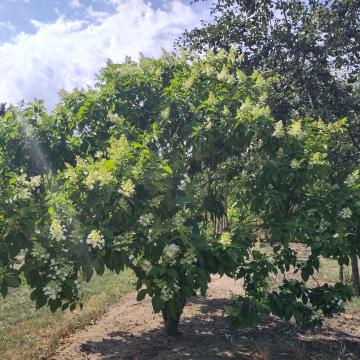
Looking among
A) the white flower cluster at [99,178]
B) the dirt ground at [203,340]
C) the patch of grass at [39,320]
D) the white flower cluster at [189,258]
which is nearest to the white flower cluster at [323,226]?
the white flower cluster at [189,258]

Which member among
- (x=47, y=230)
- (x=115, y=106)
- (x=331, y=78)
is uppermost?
(x=331, y=78)

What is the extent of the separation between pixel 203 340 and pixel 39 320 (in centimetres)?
367

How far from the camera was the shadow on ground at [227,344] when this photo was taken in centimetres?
679

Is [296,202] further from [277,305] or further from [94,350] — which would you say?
[94,350]

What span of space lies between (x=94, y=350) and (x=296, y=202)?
4097 mm

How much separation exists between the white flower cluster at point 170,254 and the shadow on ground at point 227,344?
8.76 ft

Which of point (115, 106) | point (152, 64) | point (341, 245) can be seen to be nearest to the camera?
point (341, 245)

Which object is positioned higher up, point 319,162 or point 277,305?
point 319,162

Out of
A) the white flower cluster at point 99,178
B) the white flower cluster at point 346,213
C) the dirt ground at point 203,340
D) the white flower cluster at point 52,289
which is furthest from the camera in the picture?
the dirt ground at point 203,340

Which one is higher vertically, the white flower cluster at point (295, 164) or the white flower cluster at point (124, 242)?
the white flower cluster at point (295, 164)

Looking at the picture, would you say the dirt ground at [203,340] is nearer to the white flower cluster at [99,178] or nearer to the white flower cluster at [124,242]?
the white flower cluster at [124,242]

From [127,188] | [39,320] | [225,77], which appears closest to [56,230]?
[127,188]

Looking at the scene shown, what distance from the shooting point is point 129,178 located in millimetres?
4645

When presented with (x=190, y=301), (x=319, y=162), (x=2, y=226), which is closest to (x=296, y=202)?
(x=319, y=162)
